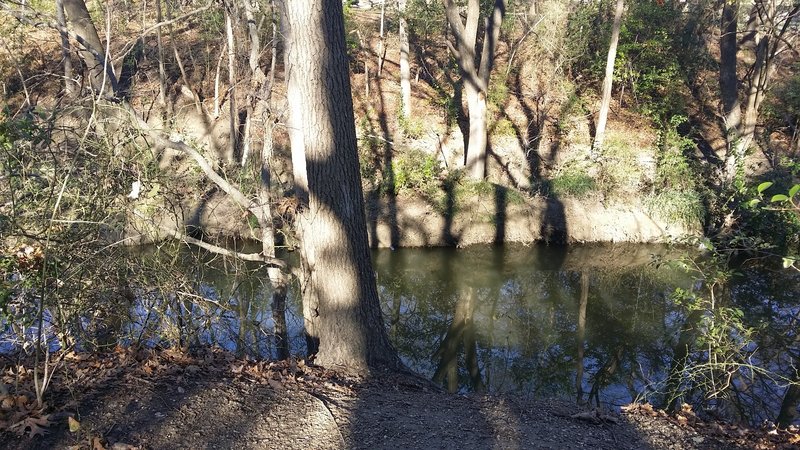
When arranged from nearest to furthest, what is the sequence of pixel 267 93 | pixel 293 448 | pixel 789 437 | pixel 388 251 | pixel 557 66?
pixel 293 448
pixel 789 437
pixel 267 93
pixel 388 251
pixel 557 66

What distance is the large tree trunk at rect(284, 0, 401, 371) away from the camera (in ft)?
16.7

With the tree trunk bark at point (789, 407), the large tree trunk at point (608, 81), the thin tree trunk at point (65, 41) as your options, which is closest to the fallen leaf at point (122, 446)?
the thin tree trunk at point (65, 41)

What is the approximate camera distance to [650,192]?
14688 mm

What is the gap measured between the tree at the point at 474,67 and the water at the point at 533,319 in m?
2.61

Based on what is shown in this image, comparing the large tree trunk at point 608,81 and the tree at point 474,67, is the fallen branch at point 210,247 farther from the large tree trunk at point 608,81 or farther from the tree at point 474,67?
the large tree trunk at point 608,81

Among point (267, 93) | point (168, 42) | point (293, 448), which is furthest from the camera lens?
point (168, 42)

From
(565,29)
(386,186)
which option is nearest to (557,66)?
(565,29)

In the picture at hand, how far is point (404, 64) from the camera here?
1645cm

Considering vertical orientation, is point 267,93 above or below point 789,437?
above

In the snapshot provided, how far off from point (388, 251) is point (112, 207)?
8662 mm

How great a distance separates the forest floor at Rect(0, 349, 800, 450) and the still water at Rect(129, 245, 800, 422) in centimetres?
117

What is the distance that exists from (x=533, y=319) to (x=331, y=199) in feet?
21.7

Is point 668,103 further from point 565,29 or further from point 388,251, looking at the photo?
point 388,251

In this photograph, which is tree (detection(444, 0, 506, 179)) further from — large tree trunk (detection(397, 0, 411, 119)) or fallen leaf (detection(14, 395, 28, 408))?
fallen leaf (detection(14, 395, 28, 408))
